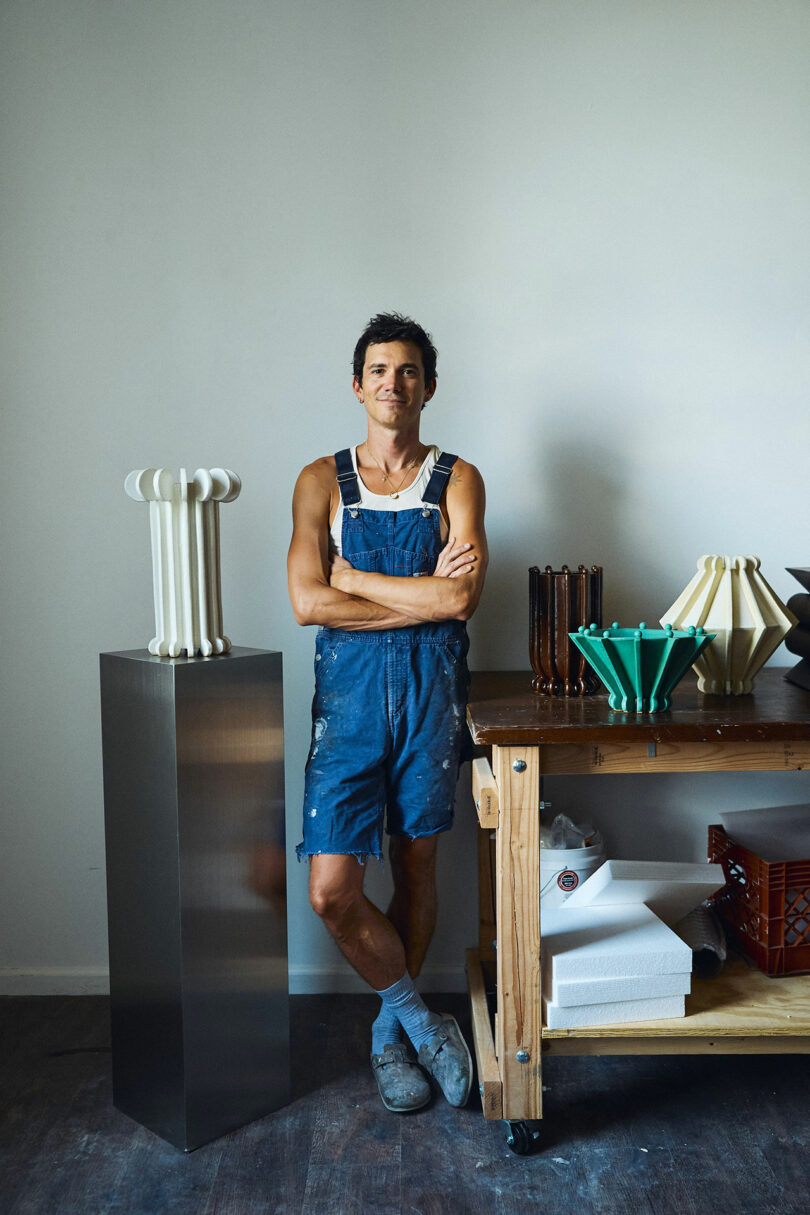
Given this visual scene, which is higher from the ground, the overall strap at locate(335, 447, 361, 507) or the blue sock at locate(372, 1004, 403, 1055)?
the overall strap at locate(335, 447, 361, 507)

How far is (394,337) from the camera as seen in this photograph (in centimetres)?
227

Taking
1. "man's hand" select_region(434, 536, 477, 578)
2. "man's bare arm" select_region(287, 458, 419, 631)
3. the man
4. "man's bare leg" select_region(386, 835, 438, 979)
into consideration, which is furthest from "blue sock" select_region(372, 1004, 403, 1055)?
"man's hand" select_region(434, 536, 477, 578)

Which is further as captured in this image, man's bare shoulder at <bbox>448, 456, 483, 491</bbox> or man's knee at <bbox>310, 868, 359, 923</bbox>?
man's bare shoulder at <bbox>448, 456, 483, 491</bbox>

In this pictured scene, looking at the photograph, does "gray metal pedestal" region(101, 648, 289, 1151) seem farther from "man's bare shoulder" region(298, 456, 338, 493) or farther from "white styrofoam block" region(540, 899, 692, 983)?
"white styrofoam block" region(540, 899, 692, 983)

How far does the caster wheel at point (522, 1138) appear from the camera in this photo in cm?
199

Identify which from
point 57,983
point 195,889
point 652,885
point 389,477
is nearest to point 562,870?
point 652,885

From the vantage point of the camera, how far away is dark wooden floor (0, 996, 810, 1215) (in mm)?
1850

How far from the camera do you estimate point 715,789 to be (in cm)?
273

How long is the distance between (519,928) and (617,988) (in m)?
0.24

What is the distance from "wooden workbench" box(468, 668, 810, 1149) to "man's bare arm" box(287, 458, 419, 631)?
13.7 inches

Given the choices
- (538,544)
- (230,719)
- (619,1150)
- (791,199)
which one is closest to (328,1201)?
(619,1150)

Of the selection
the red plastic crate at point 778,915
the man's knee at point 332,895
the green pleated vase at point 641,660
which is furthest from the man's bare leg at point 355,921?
the red plastic crate at point 778,915

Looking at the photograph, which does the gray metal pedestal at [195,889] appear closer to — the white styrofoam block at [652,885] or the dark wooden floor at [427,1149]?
the dark wooden floor at [427,1149]

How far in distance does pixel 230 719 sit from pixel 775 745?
115cm
